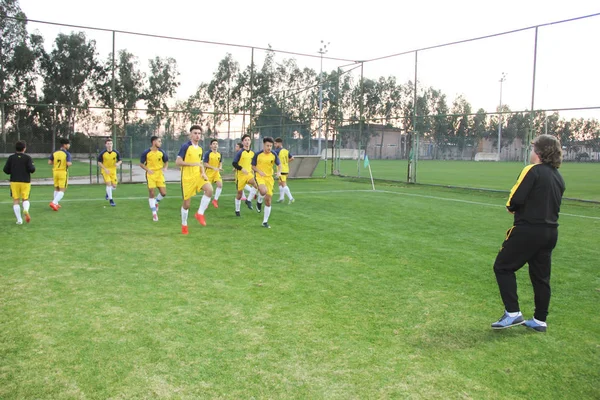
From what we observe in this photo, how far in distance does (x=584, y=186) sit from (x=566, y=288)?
58.7 ft

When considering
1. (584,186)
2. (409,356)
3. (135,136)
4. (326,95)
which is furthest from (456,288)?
(326,95)

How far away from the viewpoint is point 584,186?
21.2 metres

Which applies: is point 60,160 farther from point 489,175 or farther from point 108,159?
point 489,175

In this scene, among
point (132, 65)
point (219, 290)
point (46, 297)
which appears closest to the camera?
point (46, 297)

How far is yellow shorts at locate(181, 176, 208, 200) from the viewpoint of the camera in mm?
10078

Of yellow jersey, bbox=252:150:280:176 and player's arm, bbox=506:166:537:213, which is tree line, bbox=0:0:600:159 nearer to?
yellow jersey, bbox=252:150:280:176

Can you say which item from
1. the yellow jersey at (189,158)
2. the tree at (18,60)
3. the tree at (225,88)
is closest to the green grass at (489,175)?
the tree at (225,88)

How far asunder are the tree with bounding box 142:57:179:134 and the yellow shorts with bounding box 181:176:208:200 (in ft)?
65.6

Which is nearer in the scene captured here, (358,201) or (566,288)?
(566,288)

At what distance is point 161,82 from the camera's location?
1443 inches

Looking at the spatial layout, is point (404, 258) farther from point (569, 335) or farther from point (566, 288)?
point (569, 335)

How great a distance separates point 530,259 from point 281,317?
2514mm

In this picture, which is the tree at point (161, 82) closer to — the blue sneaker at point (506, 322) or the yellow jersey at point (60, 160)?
the yellow jersey at point (60, 160)

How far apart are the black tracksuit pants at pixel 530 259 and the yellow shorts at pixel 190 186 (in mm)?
7002
